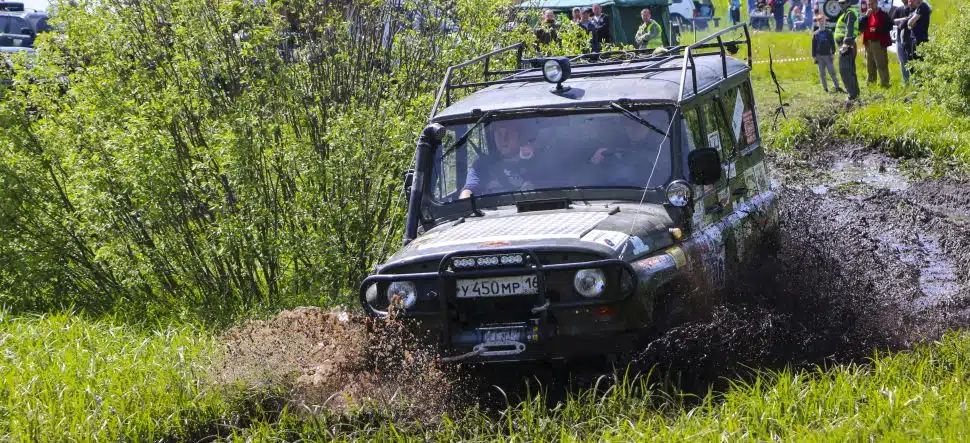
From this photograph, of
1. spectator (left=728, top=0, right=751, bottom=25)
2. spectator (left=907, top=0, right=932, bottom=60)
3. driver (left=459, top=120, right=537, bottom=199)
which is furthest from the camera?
spectator (left=728, top=0, right=751, bottom=25)

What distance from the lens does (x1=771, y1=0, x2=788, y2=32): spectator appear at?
37.4 m

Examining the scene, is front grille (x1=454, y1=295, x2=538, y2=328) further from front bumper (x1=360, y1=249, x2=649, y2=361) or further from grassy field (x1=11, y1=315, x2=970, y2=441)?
grassy field (x1=11, y1=315, x2=970, y2=441)

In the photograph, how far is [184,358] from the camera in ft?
26.7

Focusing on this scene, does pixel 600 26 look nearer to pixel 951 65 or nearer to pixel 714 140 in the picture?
pixel 951 65

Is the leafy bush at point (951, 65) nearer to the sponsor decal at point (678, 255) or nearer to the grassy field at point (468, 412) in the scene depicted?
the grassy field at point (468, 412)

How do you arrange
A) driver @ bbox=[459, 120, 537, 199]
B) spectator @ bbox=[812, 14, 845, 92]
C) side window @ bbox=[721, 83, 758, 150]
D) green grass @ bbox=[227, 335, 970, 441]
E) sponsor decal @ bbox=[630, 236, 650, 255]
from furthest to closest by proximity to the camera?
spectator @ bbox=[812, 14, 845, 92] → side window @ bbox=[721, 83, 758, 150] → driver @ bbox=[459, 120, 537, 199] → sponsor decal @ bbox=[630, 236, 650, 255] → green grass @ bbox=[227, 335, 970, 441]

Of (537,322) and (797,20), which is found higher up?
(537,322)

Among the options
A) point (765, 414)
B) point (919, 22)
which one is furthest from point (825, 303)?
point (919, 22)

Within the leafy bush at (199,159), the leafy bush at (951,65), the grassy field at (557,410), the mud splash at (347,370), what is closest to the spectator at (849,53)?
the leafy bush at (951,65)

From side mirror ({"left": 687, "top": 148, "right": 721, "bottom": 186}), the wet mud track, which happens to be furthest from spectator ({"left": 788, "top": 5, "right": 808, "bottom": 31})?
side mirror ({"left": 687, "top": 148, "right": 721, "bottom": 186})

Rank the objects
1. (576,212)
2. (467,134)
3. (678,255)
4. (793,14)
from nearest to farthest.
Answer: (678,255) < (576,212) < (467,134) < (793,14)

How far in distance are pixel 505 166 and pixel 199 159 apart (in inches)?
152

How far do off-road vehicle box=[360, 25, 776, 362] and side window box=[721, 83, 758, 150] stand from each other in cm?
2

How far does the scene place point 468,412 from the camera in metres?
6.71
